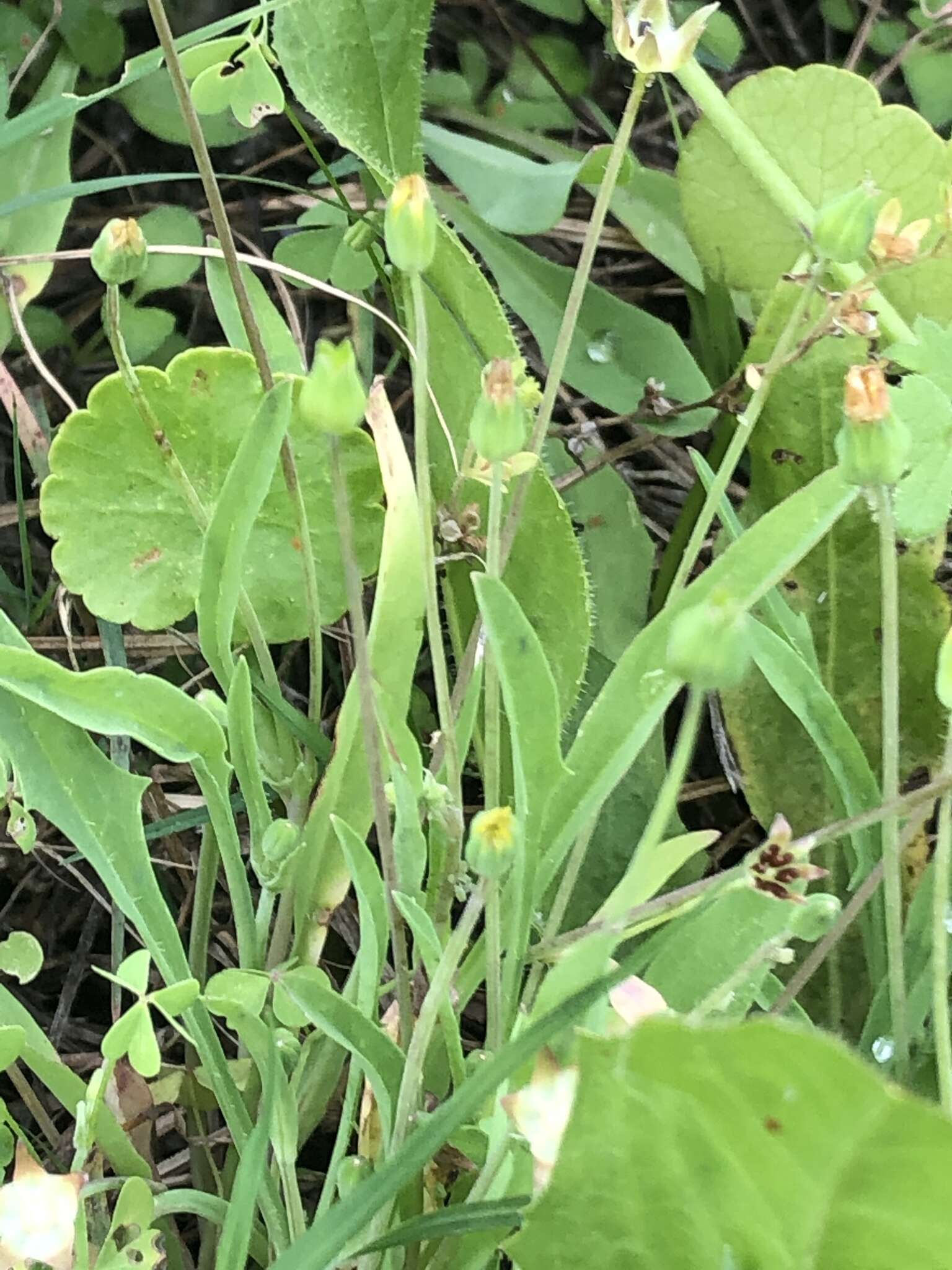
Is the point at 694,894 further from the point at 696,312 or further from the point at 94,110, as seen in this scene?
the point at 94,110

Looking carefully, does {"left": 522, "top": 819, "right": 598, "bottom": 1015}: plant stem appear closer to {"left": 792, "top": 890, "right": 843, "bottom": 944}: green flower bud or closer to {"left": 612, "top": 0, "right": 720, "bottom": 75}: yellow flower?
{"left": 792, "top": 890, "right": 843, "bottom": 944}: green flower bud

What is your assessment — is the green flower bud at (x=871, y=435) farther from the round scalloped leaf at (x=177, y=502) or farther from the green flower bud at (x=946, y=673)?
the round scalloped leaf at (x=177, y=502)

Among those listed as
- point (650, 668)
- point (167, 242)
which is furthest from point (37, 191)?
point (650, 668)

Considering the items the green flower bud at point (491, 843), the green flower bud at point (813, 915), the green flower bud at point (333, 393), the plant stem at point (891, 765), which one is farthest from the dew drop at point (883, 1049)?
the green flower bud at point (333, 393)

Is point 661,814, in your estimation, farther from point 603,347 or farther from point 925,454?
point 603,347

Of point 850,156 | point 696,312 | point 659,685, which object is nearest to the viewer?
point 659,685

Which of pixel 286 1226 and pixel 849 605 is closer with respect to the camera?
pixel 286 1226

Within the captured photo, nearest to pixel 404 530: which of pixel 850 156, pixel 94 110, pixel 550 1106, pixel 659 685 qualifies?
pixel 659 685
